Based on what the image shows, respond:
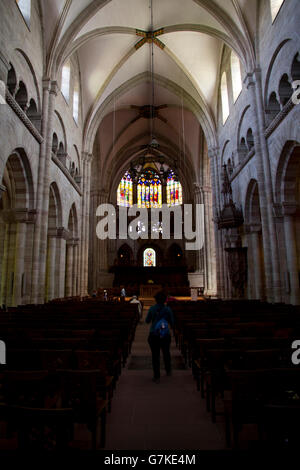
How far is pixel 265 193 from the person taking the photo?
1370cm

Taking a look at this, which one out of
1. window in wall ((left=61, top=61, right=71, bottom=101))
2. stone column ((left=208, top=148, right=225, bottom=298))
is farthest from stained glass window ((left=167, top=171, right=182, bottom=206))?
window in wall ((left=61, top=61, right=71, bottom=101))

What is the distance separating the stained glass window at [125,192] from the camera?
42062 millimetres

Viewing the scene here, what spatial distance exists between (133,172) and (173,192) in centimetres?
1479

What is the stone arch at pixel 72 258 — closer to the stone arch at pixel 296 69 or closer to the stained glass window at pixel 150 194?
the stone arch at pixel 296 69

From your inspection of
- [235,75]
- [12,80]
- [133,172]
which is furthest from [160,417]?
[133,172]

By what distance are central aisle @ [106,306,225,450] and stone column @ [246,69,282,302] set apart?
28.6 feet

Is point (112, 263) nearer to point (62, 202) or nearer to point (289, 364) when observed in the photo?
point (62, 202)

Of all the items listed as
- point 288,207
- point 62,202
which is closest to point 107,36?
point 62,202

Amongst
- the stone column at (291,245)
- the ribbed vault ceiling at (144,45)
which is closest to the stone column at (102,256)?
the ribbed vault ceiling at (144,45)

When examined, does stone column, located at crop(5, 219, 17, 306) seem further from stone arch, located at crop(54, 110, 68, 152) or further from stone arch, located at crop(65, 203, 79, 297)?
stone arch, located at crop(54, 110, 68, 152)

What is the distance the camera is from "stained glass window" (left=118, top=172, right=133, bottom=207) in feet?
138

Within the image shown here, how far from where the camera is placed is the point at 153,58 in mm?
22859

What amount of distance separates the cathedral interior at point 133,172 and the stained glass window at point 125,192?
11.9 metres

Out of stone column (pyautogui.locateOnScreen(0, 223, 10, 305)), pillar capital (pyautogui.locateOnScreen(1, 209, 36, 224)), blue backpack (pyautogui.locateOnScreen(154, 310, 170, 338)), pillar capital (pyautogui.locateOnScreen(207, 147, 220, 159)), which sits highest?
pillar capital (pyautogui.locateOnScreen(207, 147, 220, 159))
